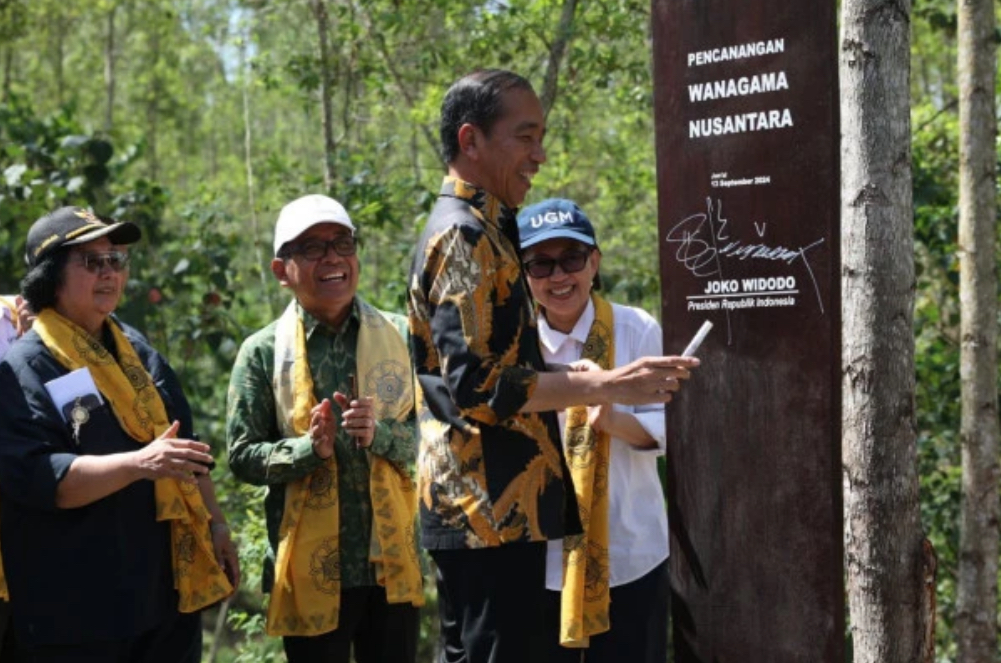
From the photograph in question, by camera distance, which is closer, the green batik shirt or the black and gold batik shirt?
the black and gold batik shirt

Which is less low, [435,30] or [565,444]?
[435,30]

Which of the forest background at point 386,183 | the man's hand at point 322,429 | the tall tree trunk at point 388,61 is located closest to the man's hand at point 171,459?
the man's hand at point 322,429

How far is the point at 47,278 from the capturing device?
12.9 feet

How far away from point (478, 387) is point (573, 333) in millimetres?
1065

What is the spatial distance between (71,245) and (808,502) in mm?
2196

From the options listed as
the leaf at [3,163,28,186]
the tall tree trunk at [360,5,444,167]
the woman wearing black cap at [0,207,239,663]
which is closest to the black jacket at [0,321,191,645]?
the woman wearing black cap at [0,207,239,663]

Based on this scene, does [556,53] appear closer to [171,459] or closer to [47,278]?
[47,278]

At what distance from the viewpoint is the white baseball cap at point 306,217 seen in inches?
161

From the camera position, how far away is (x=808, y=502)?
11.1 ft

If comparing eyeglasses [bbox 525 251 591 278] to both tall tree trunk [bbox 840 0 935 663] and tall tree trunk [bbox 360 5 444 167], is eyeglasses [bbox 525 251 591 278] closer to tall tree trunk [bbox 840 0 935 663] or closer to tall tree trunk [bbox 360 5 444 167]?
tall tree trunk [bbox 840 0 935 663]

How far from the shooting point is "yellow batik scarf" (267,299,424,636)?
4016 millimetres

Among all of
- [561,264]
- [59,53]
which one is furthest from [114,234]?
[59,53]

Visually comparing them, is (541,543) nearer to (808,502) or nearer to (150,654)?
(808,502)

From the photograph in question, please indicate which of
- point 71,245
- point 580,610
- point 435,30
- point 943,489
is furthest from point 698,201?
point 435,30
